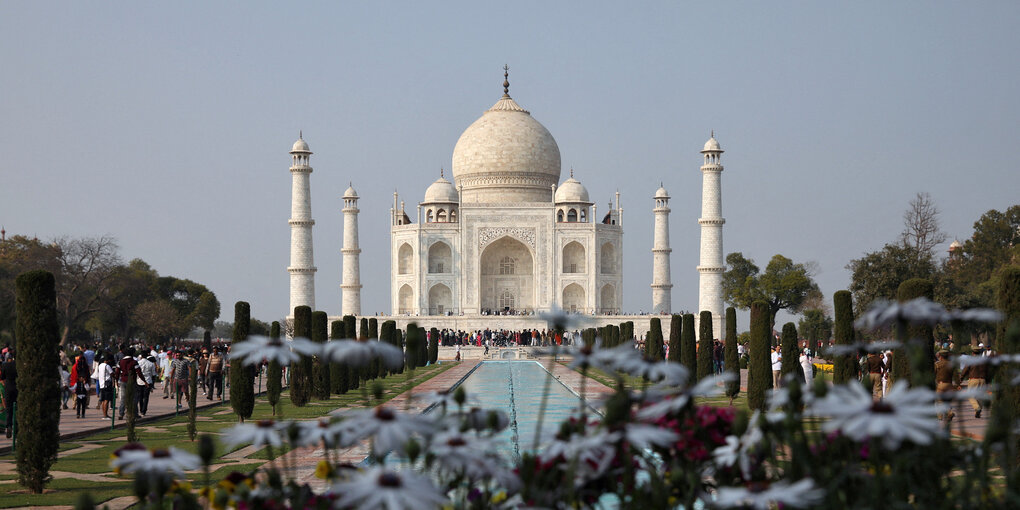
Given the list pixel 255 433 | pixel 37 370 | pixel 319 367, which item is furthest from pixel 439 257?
pixel 255 433

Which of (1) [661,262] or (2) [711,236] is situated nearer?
(2) [711,236]

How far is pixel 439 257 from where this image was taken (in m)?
39.0

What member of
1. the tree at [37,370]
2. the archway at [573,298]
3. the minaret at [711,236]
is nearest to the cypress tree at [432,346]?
the minaret at [711,236]

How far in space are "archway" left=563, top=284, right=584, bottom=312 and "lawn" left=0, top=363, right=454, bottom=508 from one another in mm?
24038

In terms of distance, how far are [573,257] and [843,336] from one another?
28.3m

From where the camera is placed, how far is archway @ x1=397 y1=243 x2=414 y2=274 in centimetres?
3891

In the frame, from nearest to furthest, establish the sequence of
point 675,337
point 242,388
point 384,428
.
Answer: point 384,428
point 242,388
point 675,337

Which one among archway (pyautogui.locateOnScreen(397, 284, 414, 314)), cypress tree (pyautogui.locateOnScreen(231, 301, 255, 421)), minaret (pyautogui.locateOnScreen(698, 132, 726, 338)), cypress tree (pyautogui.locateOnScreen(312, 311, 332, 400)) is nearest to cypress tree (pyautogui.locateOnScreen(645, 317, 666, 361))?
cypress tree (pyautogui.locateOnScreen(312, 311, 332, 400))

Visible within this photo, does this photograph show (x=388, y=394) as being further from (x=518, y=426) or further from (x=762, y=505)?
(x=762, y=505)

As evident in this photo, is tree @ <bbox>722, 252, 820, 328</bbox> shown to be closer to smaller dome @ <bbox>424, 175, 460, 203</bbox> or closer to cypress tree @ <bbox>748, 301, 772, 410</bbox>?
smaller dome @ <bbox>424, 175, 460, 203</bbox>

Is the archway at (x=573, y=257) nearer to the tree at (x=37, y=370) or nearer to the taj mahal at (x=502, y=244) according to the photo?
the taj mahal at (x=502, y=244)

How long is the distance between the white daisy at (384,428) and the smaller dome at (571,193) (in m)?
37.0

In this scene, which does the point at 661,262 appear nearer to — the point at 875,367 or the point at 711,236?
the point at 711,236

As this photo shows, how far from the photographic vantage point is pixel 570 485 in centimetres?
229
